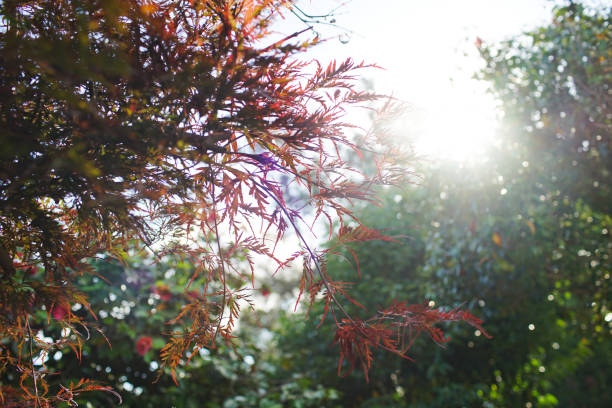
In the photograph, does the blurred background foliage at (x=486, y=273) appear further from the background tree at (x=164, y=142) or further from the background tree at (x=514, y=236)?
the background tree at (x=164, y=142)

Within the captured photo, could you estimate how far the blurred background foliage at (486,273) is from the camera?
3121 mm

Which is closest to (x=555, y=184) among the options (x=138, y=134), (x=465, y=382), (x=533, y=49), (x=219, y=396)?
(x=533, y=49)

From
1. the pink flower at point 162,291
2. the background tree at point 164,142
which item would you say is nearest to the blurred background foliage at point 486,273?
the pink flower at point 162,291

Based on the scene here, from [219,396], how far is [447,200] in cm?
310

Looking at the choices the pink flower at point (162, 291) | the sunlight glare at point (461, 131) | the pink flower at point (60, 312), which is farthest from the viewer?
the sunlight glare at point (461, 131)

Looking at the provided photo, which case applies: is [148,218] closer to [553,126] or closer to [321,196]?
[321,196]

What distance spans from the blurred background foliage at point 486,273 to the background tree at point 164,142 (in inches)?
67.8

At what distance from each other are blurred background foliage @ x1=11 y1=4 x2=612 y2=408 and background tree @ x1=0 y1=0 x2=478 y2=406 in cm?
Result: 172

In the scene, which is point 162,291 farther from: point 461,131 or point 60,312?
point 461,131

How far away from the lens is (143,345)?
8.96ft

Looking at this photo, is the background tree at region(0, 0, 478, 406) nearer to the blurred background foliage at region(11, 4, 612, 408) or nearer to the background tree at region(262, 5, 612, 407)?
the blurred background foliage at region(11, 4, 612, 408)

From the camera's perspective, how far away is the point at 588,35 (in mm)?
3836

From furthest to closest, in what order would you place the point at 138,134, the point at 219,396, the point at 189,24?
the point at 219,396, the point at 189,24, the point at 138,134

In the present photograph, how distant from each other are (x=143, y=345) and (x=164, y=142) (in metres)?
2.32
